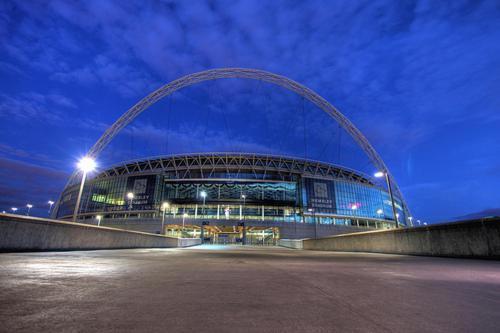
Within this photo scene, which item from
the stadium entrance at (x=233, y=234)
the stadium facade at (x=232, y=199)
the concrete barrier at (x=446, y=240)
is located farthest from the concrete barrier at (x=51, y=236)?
the stadium entrance at (x=233, y=234)

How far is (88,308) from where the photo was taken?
248cm

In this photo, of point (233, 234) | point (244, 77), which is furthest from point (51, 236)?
point (233, 234)

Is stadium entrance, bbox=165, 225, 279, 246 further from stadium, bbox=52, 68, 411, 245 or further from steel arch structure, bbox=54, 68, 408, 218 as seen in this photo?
steel arch structure, bbox=54, 68, 408, 218

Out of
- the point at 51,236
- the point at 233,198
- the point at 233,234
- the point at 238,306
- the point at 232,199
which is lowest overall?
the point at 238,306

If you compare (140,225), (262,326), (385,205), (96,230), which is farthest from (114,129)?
(385,205)

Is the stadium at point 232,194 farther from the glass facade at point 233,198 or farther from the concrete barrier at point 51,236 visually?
the concrete barrier at point 51,236

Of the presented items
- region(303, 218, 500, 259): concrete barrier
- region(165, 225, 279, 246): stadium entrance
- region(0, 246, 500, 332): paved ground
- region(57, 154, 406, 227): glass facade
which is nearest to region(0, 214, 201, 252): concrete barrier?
region(0, 246, 500, 332): paved ground

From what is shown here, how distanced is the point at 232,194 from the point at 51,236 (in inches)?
2459

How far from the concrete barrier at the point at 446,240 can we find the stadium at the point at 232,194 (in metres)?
53.7

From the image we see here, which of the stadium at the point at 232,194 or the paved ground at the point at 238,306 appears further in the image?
the stadium at the point at 232,194

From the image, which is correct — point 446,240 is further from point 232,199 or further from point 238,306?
point 232,199

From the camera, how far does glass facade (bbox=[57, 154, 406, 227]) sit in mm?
72938

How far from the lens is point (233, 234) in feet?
269

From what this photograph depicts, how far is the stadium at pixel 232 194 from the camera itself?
68625mm
